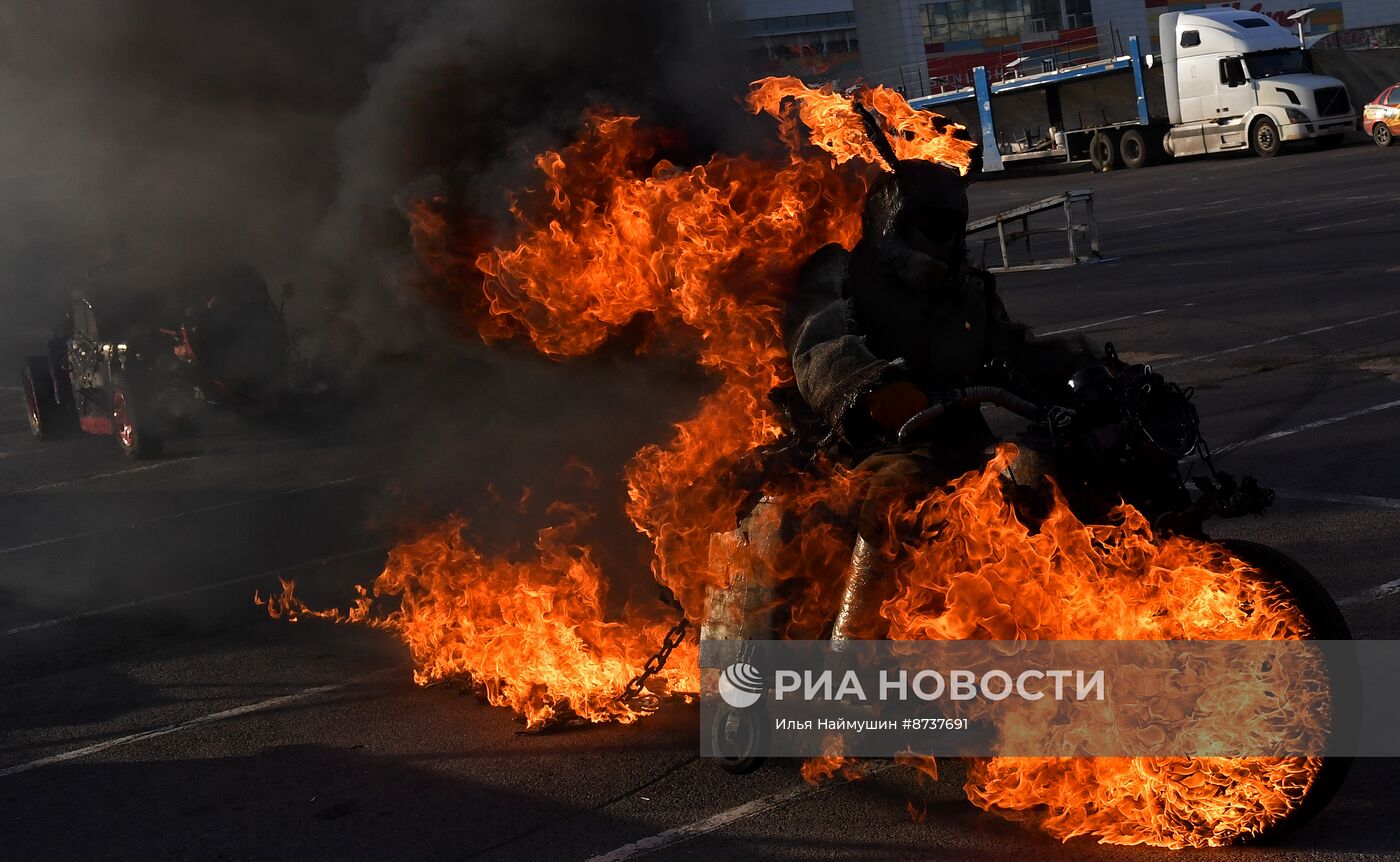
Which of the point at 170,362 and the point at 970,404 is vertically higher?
the point at 170,362

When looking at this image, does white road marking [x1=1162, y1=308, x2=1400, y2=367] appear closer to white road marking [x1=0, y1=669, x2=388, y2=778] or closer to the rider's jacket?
the rider's jacket

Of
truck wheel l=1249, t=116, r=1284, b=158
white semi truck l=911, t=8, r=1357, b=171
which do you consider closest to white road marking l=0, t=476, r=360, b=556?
white semi truck l=911, t=8, r=1357, b=171

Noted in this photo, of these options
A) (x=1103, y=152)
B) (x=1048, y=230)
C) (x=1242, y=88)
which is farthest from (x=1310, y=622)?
(x=1103, y=152)

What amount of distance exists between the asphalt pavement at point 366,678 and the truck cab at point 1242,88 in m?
21.4

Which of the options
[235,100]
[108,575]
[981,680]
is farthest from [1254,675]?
[108,575]

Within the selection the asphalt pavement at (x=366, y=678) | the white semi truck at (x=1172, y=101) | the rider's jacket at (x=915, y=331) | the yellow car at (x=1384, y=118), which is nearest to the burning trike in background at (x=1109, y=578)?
the asphalt pavement at (x=366, y=678)

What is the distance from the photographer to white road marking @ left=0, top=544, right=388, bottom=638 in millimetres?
8336

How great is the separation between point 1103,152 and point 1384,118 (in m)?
7.14

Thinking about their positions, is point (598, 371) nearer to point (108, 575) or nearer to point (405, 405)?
point (108, 575)

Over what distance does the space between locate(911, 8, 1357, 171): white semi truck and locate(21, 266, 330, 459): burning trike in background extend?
24037 millimetres

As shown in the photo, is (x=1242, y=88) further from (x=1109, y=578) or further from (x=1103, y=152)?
(x=1109, y=578)

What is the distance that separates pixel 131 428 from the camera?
14141 millimetres

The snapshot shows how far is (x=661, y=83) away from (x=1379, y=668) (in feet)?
11.6

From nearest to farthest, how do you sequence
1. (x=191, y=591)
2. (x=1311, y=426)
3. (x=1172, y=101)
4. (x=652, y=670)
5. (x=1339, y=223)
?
(x=652, y=670) < (x=191, y=591) < (x=1311, y=426) < (x=1339, y=223) < (x=1172, y=101)
